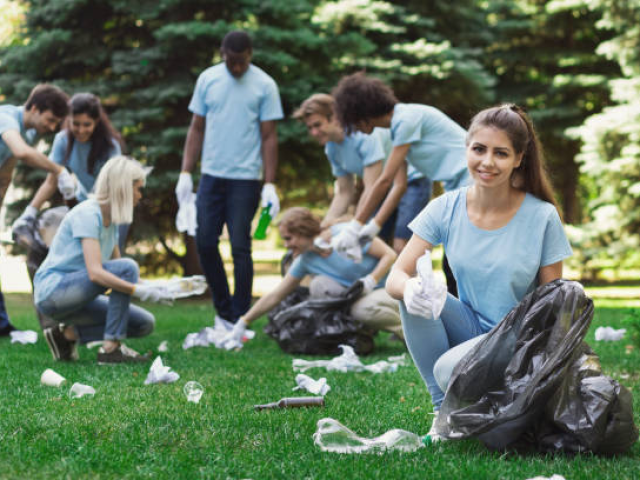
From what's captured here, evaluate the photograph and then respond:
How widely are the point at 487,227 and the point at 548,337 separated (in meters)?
0.52

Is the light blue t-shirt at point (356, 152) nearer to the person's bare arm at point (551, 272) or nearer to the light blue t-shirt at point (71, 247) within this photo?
the light blue t-shirt at point (71, 247)

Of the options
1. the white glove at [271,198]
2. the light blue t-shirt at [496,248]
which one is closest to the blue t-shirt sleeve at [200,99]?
the white glove at [271,198]

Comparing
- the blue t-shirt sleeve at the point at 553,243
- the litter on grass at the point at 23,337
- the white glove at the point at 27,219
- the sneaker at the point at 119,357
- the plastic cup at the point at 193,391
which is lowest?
the litter on grass at the point at 23,337

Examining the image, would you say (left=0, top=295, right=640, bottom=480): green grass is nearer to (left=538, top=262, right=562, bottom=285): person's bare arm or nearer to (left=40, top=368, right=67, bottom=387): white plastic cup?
(left=40, top=368, right=67, bottom=387): white plastic cup

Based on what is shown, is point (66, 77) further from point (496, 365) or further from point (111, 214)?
point (496, 365)

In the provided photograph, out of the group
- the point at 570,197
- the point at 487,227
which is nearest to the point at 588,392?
the point at 487,227

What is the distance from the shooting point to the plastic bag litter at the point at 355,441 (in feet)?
8.65

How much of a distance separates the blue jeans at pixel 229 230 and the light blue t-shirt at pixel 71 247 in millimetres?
1276

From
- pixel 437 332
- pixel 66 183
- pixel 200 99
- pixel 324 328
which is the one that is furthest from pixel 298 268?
pixel 437 332

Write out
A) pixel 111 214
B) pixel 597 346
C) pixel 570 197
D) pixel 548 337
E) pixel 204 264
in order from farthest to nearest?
pixel 570 197
pixel 204 264
pixel 597 346
pixel 111 214
pixel 548 337

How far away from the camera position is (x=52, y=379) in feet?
12.8

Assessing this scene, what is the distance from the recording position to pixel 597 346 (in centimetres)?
526

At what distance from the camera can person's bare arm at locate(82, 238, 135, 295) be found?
14.7 ft

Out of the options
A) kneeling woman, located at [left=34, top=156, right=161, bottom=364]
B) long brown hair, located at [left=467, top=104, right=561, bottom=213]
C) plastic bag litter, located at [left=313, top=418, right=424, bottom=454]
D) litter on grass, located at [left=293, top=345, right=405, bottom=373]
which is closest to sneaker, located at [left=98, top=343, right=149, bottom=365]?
kneeling woman, located at [left=34, top=156, right=161, bottom=364]
